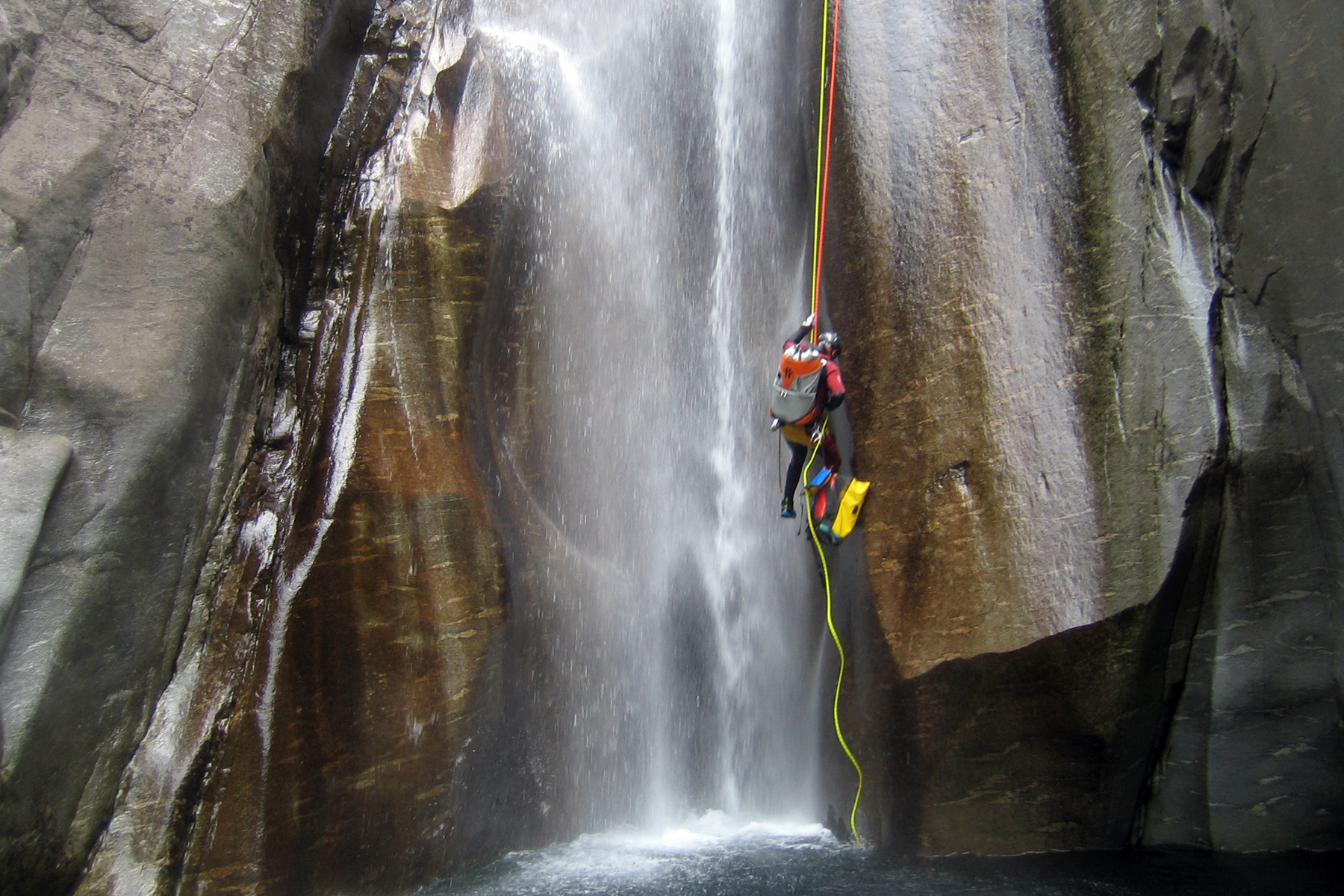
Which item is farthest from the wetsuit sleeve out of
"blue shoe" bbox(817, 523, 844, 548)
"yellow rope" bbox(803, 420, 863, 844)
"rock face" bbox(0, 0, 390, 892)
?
"rock face" bbox(0, 0, 390, 892)

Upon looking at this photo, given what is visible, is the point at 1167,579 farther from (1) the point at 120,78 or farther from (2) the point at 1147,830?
(1) the point at 120,78

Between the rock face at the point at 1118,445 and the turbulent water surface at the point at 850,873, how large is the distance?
0.40 feet

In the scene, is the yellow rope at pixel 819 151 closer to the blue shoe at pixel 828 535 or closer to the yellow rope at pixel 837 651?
the yellow rope at pixel 837 651

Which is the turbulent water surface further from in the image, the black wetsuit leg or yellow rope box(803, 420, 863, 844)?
the black wetsuit leg

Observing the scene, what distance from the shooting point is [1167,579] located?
11.0 feet

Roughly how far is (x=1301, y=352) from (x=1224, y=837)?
92.8 inches

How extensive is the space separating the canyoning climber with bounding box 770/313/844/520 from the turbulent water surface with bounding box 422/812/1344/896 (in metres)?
2.03

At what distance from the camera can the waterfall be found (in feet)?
15.2

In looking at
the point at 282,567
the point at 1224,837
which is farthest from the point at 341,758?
the point at 1224,837

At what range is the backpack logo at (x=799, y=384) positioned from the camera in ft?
12.9

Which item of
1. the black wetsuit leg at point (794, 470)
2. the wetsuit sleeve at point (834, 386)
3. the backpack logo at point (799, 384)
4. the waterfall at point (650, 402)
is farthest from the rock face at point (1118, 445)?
the waterfall at point (650, 402)

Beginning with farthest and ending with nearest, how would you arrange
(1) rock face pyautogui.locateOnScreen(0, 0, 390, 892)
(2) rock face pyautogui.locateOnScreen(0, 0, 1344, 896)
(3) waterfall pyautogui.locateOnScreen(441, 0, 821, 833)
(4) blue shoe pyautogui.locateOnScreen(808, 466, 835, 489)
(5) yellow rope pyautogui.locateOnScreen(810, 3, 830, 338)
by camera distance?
1. (3) waterfall pyautogui.locateOnScreen(441, 0, 821, 833)
2. (5) yellow rope pyautogui.locateOnScreen(810, 3, 830, 338)
3. (4) blue shoe pyautogui.locateOnScreen(808, 466, 835, 489)
4. (2) rock face pyautogui.locateOnScreen(0, 0, 1344, 896)
5. (1) rock face pyautogui.locateOnScreen(0, 0, 390, 892)

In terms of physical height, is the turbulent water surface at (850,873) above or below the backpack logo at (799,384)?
below

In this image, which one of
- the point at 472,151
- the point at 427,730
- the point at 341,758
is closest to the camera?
the point at 341,758
